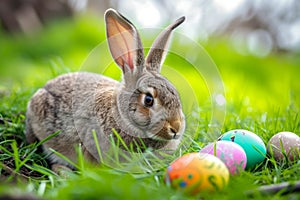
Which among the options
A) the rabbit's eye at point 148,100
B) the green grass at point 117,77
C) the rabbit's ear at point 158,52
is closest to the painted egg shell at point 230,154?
the green grass at point 117,77

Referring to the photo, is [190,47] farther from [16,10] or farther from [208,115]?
[16,10]

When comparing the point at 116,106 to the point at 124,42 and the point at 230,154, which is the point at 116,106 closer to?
the point at 124,42

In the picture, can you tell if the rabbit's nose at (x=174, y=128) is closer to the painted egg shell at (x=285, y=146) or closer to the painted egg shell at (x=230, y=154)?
the painted egg shell at (x=230, y=154)

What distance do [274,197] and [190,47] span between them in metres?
3.99

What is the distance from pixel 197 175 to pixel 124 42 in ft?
4.09

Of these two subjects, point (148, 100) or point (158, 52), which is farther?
point (158, 52)

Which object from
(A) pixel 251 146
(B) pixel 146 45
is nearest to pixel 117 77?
(B) pixel 146 45

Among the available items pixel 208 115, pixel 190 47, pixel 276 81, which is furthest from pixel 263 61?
pixel 208 115

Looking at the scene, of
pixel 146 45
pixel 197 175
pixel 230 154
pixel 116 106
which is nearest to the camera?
pixel 197 175

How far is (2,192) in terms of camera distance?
190 centimetres

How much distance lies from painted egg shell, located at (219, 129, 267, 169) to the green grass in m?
0.05

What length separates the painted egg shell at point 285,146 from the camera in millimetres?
2748

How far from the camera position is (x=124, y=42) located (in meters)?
3.09

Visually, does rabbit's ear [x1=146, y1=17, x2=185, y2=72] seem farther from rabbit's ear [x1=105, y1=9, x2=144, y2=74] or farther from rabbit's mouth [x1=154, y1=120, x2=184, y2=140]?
rabbit's mouth [x1=154, y1=120, x2=184, y2=140]
